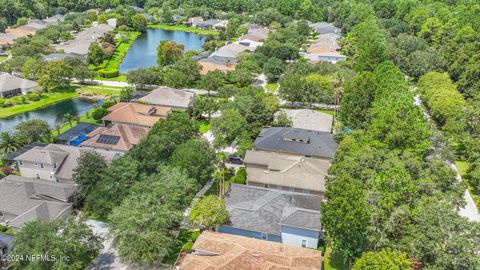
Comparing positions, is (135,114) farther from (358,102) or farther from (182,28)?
(182,28)

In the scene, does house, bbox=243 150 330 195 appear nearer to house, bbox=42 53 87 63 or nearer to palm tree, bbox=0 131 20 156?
palm tree, bbox=0 131 20 156

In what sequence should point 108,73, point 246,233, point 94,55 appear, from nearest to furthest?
point 246,233 → point 108,73 → point 94,55

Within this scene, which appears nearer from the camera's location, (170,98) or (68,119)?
(68,119)

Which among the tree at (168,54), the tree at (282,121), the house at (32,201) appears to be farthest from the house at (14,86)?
the tree at (282,121)

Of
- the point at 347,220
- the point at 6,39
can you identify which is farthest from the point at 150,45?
the point at 347,220

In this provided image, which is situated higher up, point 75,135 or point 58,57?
point 58,57

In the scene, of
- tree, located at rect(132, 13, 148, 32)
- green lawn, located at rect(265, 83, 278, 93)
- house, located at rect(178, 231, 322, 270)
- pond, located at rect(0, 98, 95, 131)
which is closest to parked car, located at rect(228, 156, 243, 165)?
house, located at rect(178, 231, 322, 270)

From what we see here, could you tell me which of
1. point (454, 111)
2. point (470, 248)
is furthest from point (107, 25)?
point (470, 248)

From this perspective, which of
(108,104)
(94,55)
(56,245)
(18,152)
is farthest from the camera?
(94,55)
